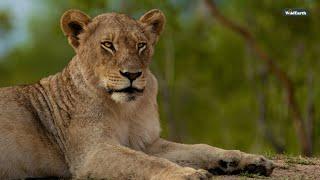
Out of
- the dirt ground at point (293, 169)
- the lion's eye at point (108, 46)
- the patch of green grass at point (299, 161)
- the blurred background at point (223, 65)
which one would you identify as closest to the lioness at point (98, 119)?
the lion's eye at point (108, 46)

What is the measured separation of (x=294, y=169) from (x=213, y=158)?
96cm

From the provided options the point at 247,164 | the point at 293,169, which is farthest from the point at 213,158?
the point at 293,169

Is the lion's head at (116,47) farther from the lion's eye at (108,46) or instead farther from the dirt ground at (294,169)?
the dirt ground at (294,169)

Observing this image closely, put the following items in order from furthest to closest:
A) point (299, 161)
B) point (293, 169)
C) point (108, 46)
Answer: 1. point (299, 161)
2. point (293, 169)
3. point (108, 46)

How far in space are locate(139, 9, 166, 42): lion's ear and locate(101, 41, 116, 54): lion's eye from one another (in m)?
0.60

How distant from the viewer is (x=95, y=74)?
7.87 m

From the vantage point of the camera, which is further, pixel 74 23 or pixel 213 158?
pixel 74 23

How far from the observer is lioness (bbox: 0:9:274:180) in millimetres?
7492

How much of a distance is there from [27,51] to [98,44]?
4236cm

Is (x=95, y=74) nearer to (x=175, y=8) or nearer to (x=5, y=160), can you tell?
(x=5, y=160)

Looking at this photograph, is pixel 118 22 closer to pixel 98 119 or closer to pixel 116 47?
pixel 116 47

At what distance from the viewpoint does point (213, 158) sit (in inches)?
309

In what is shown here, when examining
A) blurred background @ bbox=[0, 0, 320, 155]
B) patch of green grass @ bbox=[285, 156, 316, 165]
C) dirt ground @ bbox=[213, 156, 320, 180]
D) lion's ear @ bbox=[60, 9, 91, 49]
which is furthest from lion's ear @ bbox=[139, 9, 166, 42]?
blurred background @ bbox=[0, 0, 320, 155]

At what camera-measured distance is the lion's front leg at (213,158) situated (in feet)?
25.1
